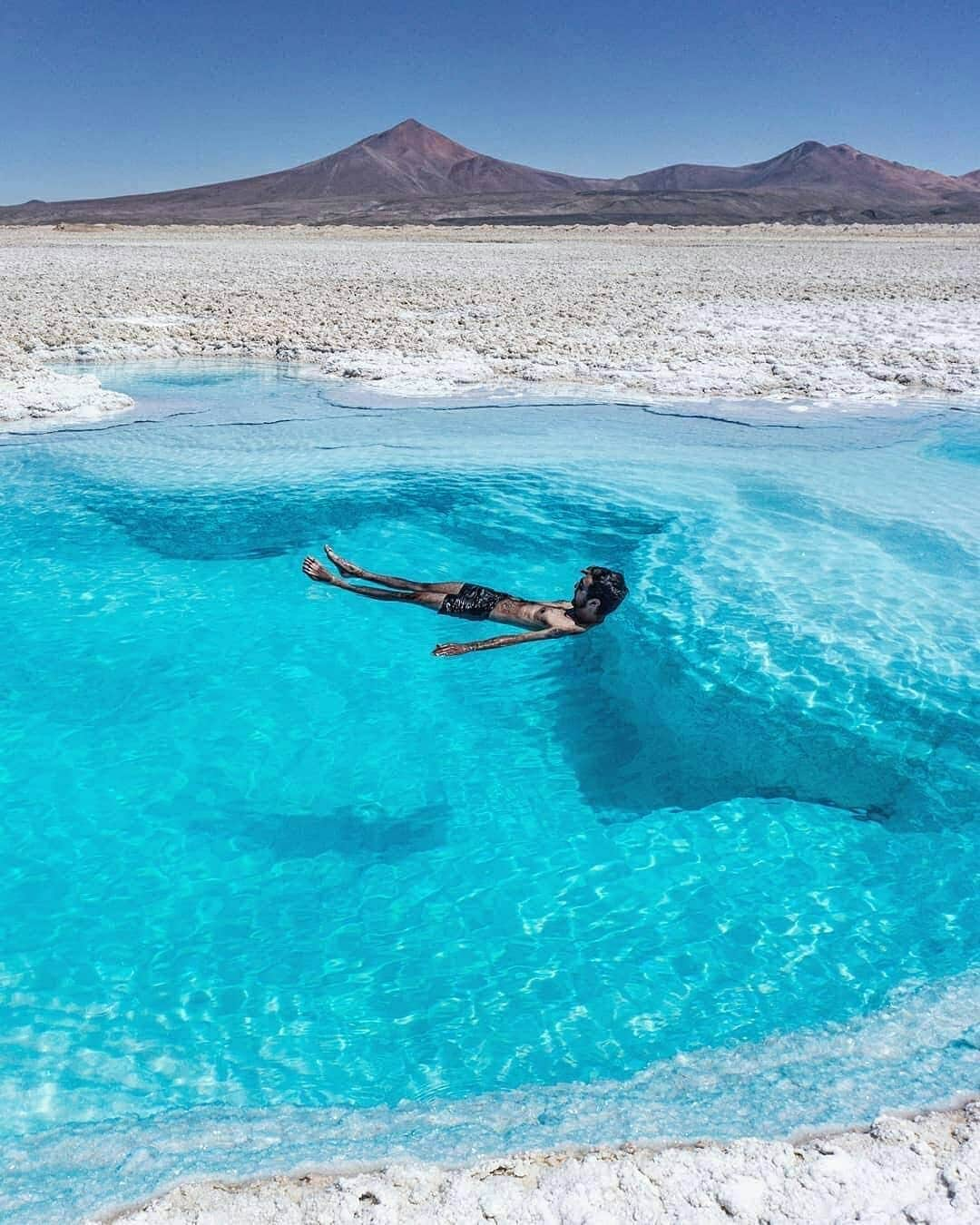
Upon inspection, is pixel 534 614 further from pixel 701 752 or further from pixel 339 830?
pixel 339 830

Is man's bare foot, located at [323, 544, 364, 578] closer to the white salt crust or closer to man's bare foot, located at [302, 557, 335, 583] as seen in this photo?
man's bare foot, located at [302, 557, 335, 583]

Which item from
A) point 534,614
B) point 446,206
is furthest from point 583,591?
point 446,206

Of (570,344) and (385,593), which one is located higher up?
(570,344)

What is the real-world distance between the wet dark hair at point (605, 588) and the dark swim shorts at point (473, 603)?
0.63 m

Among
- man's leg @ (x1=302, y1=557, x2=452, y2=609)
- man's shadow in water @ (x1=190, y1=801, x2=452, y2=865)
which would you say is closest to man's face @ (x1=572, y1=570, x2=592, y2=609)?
man's leg @ (x1=302, y1=557, x2=452, y2=609)

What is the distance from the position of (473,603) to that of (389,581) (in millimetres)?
715

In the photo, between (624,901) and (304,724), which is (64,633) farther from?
(624,901)

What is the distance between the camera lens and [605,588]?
6426 millimetres

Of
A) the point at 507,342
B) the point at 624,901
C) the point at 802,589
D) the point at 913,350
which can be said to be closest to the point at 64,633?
the point at 624,901

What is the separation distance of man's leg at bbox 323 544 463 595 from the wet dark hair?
95 centimetres

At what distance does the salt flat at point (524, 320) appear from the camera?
13.6 meters

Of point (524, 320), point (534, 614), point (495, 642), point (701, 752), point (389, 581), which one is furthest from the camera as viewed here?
point (524, 320)

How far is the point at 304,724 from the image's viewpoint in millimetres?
5848

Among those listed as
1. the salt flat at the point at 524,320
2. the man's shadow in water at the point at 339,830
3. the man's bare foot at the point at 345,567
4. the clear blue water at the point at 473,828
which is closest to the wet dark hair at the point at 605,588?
the clear blue water at the point at 473,828
